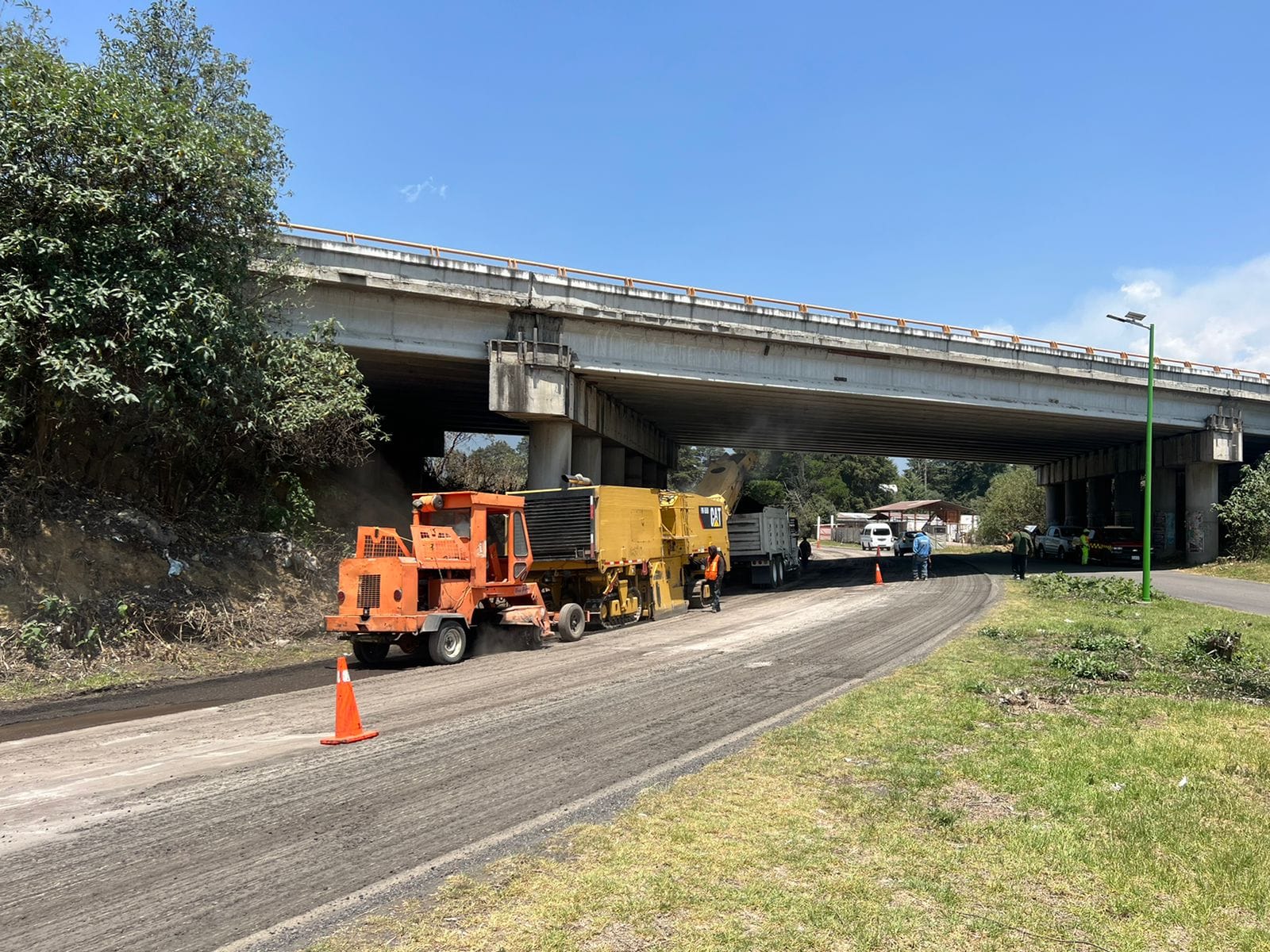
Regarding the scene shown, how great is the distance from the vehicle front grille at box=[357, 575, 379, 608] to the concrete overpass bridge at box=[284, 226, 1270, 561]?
10719 millimetres

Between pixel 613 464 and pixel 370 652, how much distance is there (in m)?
19.4

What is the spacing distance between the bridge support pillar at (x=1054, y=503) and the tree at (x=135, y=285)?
5086 cm

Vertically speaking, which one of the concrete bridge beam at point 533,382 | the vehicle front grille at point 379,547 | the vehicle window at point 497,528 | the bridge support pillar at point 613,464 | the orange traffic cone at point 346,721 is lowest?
the orange traffic cone at point 346,721

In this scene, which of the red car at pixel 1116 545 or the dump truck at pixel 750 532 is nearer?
the dump truck at pixel 750 532

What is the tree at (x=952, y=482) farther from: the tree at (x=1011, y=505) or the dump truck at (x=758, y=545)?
the dump truck at (x=758, y=545)

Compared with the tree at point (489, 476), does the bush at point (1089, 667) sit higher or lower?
lower

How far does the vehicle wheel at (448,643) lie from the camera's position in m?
12.7

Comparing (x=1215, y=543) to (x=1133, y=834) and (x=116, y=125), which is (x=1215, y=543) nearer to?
(x=1133, y=834)

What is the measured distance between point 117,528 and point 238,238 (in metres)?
5.79

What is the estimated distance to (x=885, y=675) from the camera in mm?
10758

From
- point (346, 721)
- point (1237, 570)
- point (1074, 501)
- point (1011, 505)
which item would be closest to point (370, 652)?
point (346, 721)

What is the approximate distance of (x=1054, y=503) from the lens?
5534 centimetres

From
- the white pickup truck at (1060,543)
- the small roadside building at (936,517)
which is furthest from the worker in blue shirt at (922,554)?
the small roadside building at (936,517)

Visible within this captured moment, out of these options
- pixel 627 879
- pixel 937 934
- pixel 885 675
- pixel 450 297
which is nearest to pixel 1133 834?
pixel 937 934
